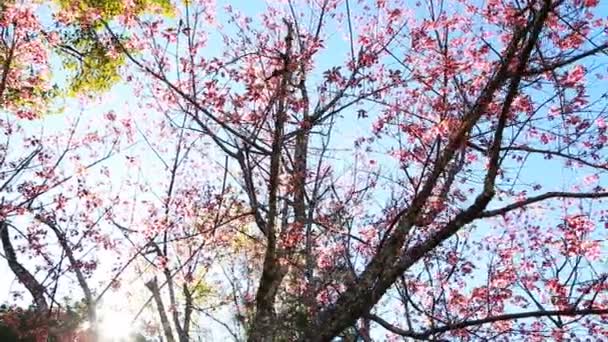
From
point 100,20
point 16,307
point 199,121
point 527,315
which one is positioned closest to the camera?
point 527,315

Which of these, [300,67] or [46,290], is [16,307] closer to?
[46,290]

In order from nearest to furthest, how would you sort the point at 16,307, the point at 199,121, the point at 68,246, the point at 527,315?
the point at 527,315, the point at 199,121, the point at 68,246, the point at 16,307

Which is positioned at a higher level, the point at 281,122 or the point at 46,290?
the point at 281,122

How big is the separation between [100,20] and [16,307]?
539 centimetres

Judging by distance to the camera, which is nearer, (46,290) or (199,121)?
(199,121)

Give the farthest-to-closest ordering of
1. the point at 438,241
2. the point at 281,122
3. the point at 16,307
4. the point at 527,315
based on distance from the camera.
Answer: the point at 16,307 < the point at 281,122 < the point at 438,241 < the point at 527,315

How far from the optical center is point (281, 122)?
6316mm

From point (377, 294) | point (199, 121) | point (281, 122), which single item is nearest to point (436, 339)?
point (377, 294)

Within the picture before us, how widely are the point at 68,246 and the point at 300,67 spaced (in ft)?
14.5

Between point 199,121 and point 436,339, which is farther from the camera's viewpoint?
point 199,121

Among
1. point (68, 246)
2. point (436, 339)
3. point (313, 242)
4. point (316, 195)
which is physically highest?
point (316, 195)

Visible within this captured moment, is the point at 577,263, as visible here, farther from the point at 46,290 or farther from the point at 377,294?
the point at 46,290

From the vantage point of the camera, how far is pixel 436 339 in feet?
17.4

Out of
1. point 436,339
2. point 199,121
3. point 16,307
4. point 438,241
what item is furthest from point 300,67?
point 16,307
